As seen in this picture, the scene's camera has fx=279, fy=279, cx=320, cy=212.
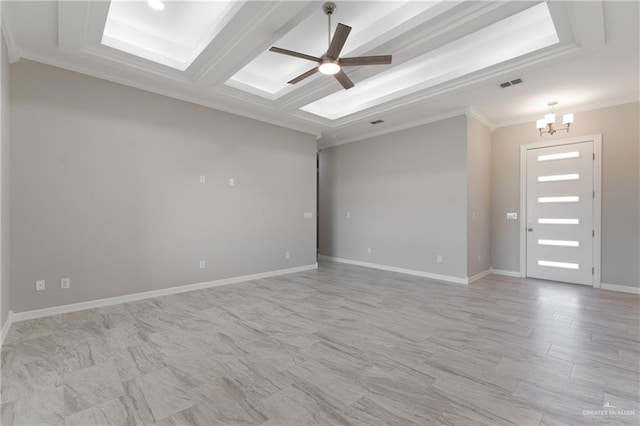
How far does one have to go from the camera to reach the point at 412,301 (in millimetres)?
4090

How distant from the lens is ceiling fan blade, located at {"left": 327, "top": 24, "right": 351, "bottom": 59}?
2600 millimetres

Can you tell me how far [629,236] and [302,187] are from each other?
19.0 ft

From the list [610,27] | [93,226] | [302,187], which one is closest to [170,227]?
[93,226]

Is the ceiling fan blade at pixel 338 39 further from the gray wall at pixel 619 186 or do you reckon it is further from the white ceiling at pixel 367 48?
the gray wall at pixel 619 186

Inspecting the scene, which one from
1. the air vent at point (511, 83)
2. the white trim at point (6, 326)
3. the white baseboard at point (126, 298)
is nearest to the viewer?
the white trim at point (6, 326)

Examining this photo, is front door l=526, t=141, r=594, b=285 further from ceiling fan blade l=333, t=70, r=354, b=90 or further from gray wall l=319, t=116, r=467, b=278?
ceiling fan blade l=333, t=70, r=354, b=90

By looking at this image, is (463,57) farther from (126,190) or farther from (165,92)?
(126,190)

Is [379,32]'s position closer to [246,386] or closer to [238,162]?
[238,162]

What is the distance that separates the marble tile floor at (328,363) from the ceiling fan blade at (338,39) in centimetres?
296

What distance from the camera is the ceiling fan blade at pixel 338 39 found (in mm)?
2600

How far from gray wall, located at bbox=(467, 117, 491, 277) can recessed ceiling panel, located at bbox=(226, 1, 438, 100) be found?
278cm

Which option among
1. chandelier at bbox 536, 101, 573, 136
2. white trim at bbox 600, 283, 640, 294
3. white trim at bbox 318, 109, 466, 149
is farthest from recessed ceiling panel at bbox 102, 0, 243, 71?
white trim at bbox 600, 283, 640, 294

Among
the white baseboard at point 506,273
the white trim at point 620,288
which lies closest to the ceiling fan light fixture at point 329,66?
the white baseboard at point 506,273

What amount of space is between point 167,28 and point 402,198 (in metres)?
4.89
